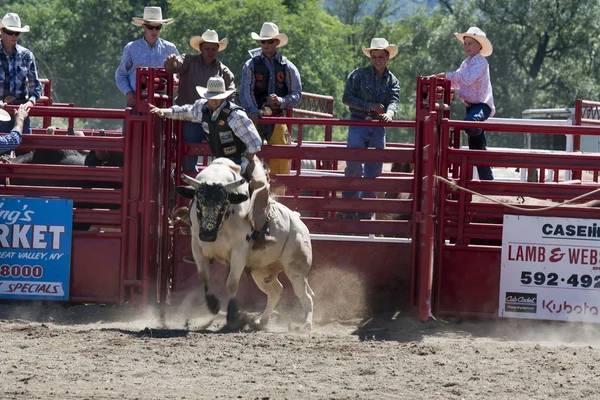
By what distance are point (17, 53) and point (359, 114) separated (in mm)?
3435

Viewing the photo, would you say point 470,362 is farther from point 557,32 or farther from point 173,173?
point 557,32

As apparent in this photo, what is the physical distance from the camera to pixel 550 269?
8.81 metres

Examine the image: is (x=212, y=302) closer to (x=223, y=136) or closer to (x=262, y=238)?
(x=262, y=238)


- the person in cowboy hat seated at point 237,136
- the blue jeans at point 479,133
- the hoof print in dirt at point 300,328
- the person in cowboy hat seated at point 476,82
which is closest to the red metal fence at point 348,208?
the blue jeans at point 479,133

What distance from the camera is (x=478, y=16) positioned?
41.5 metres

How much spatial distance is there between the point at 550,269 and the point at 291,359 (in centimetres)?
289

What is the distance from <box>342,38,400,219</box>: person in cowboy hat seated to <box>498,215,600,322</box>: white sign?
1.59 m

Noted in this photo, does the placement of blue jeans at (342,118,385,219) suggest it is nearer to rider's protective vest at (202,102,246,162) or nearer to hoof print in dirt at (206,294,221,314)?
rider's protective vest at (202,102,246,162)

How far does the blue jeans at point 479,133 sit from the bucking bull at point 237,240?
2.01 metres

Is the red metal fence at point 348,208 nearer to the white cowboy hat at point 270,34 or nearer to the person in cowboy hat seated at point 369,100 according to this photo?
the person in cowboy hat seated at point 369,100

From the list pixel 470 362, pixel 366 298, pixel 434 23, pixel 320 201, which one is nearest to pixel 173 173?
pixel 320 201

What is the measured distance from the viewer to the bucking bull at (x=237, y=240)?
795 cm

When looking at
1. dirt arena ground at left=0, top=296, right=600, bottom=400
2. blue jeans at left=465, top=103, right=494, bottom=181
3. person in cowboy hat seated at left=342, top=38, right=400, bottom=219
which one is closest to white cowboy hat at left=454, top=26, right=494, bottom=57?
blue jeans at left=465, top=103, right=494, bottom=181

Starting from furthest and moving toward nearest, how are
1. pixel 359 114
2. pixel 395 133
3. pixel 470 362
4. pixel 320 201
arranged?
pixel 395 133 → pixel 359 114 → pixel 320 201 → pixel 470 362
